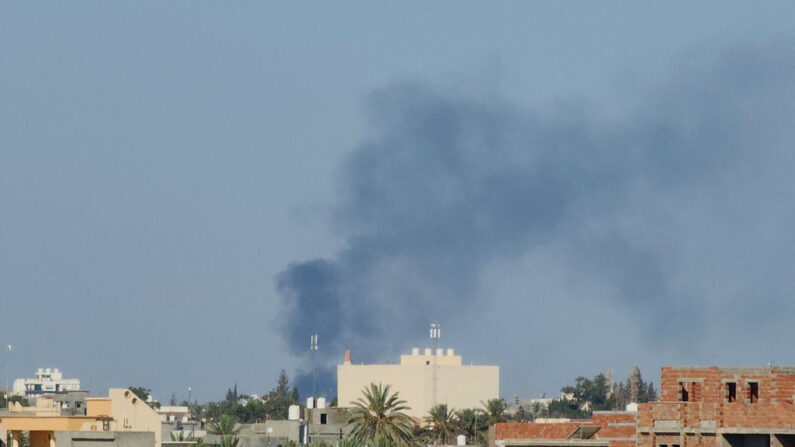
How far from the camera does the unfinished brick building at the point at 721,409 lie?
69438 mm

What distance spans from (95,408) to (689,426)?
44.2 m

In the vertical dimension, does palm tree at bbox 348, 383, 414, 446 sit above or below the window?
below

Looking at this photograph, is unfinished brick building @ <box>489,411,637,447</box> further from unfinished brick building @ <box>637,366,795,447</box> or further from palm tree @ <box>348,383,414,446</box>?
palm tree @ <box>348,383,414,446</box>

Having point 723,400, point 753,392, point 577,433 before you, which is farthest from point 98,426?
point 753,392

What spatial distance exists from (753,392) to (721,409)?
311 cm

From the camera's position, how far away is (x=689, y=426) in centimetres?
7300

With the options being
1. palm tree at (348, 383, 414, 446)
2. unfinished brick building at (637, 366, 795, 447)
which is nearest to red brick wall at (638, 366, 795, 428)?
unfinished brick building at (637, 366, 795, 447)

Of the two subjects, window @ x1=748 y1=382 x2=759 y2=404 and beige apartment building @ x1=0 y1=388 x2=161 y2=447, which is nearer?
window @ x1=748 y1=382 x2=759 y2=404

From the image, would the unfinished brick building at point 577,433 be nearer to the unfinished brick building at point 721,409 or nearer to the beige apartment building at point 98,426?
the unfinished brick building at point 721,409

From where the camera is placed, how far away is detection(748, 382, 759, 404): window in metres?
73.8

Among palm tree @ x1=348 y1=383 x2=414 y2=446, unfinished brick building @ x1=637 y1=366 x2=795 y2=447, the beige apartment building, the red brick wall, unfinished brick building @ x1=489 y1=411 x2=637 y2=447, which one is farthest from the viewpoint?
palm tree @ x1=348 y1=383 x2=414 y2=446

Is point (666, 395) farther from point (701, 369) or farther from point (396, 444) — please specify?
point (396, 444)

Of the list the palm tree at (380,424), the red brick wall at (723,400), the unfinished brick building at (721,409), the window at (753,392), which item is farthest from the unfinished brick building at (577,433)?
the palm tree at (380,424)

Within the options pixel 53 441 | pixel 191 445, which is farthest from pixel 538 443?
pixel 191 445
